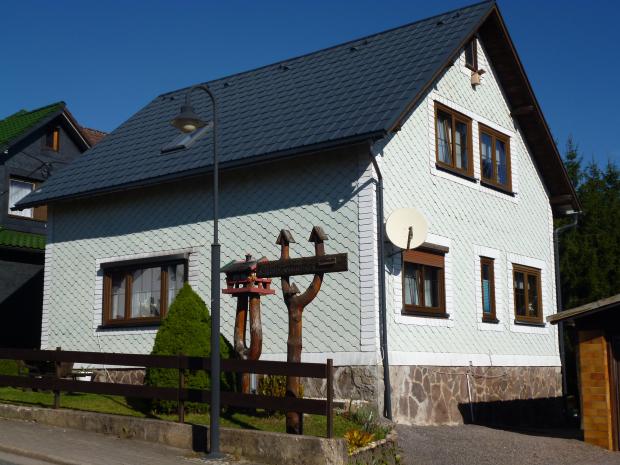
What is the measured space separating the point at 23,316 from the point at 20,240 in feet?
7.63

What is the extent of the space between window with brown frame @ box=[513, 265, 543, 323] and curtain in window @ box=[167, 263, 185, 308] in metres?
7.73

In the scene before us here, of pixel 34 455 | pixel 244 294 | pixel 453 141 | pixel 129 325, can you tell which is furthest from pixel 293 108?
pixel 34 455

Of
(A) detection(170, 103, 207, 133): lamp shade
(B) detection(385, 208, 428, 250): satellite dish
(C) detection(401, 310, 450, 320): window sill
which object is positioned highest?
(A) detection(170, 103, 207, 133): lamp shade

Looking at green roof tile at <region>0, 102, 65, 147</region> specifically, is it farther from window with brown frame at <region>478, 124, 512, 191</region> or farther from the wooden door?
the wooden door

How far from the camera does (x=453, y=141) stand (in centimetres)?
1855

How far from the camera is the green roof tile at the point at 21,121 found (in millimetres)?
27625

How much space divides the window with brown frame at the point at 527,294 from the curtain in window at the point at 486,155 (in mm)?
2336

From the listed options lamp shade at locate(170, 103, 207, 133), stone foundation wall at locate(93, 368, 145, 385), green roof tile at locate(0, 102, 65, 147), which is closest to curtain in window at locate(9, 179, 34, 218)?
green roof tile at locate(0, 102, 65, 147)

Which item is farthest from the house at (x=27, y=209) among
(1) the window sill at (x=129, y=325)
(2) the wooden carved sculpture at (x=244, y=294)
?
(2) the wooden carved sculpture at (x=244, y=294)

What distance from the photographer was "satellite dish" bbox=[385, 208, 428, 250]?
1528cm

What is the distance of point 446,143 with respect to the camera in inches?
A: 725

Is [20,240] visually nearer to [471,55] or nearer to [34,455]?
[471,55]

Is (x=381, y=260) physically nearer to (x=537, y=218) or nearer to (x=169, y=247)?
(x=169, y=247)

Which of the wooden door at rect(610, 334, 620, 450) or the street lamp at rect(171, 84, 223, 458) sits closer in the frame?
the street lamp at rect(171, 84, 223, 458)
